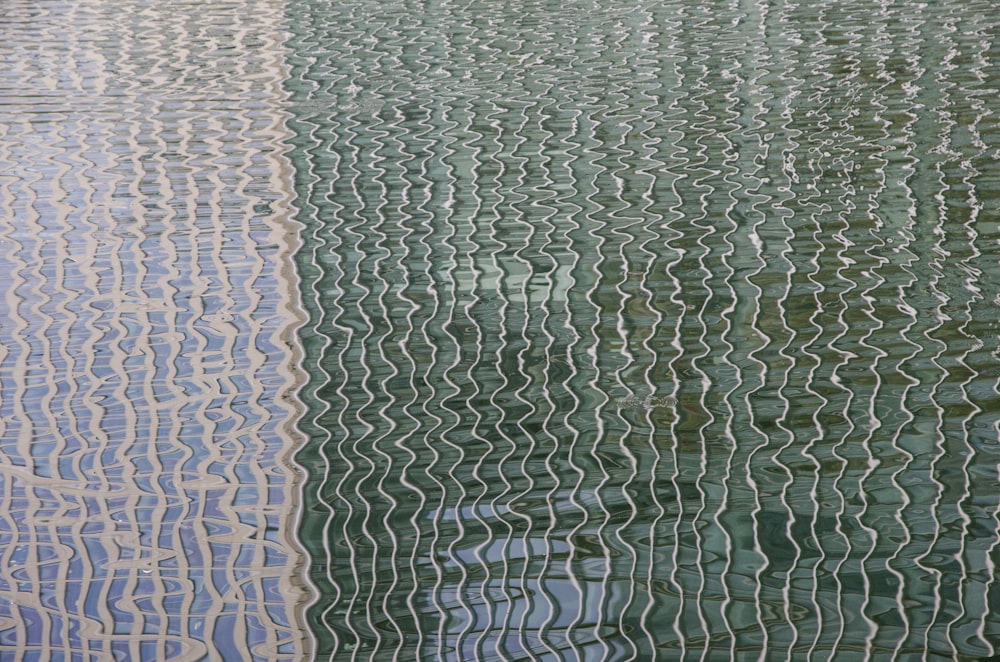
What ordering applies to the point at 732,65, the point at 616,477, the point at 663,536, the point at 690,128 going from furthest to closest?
1. the point at 732,65
2. the point at 690,128
3. the point at 616,477
4. the point at 663,536

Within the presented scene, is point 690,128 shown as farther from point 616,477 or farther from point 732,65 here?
point 616,477

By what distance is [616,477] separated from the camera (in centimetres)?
170

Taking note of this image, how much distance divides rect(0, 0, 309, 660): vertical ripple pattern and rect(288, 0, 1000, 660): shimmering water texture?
0.08 metres

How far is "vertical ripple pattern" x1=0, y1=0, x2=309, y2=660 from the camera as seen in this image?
1.47 metres

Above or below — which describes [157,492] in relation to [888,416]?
below

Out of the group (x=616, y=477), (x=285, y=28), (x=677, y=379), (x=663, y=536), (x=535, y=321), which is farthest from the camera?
(x=285, y=28)

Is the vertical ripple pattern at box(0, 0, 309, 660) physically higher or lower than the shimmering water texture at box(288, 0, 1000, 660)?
lower

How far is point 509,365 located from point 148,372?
2.11 ft

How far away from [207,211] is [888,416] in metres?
1.73

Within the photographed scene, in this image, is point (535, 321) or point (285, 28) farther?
point (285, 28)

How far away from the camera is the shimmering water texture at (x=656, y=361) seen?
4.72 ft

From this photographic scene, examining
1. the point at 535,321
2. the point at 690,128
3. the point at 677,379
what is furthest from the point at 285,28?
the point at 677,379

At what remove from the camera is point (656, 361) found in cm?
204

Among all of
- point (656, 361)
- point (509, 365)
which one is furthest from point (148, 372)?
point (656, 361)
